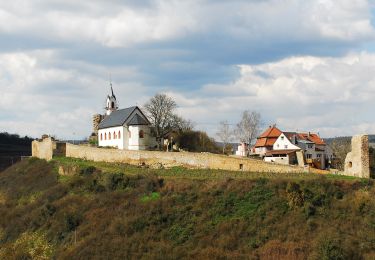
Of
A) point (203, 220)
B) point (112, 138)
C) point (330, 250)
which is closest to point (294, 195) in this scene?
point (203, 220)

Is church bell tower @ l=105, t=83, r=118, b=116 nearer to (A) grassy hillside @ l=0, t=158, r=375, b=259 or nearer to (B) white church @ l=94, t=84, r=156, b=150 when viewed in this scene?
(B) white church @ l=94, t=84, r=156, b=150

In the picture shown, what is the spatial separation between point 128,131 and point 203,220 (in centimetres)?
3015

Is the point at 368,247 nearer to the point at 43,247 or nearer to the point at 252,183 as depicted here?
the point at 252,183

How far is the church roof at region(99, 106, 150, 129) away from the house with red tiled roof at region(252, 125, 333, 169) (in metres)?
14.6

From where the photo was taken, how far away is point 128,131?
64.8 meters

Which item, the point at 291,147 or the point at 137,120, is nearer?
the point at 291,147

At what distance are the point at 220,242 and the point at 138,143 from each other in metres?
31.5

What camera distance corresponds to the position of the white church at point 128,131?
2517 inches

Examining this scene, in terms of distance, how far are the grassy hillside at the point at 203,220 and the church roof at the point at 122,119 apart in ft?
61.3

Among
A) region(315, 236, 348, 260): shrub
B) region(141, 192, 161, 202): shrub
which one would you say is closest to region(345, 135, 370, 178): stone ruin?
region(315, 236, 348, 260): shrub

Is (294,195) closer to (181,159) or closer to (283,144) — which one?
→ (181,159)

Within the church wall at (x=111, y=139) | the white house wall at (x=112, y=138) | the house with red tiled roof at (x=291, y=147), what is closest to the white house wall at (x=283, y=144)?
the house with red tiled roof at (x=291, y=147)

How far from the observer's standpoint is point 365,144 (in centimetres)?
4069

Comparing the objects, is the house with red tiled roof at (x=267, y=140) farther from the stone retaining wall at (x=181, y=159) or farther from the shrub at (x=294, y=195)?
the shrub at (x=294, y=195)
